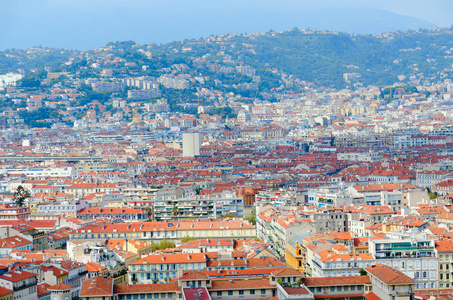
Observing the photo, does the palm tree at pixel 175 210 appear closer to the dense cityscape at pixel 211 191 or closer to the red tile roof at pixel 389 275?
the dense cityscape at pixel 211 191

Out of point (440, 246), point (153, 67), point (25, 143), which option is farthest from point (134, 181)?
point (153, 67)

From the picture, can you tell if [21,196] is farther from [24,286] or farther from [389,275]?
[389,275]

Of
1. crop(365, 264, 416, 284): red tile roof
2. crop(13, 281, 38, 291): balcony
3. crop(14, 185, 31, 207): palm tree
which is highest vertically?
crop(365, 264, 416, 284): red tile roof

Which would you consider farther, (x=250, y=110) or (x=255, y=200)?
(x=250, y=110)

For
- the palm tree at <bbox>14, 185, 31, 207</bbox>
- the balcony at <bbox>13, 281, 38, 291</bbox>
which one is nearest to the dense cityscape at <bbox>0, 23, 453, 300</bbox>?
the balcony at <bbox>13, 281, 38, 291</bbox>

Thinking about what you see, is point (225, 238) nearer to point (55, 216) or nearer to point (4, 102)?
point (55, 216)

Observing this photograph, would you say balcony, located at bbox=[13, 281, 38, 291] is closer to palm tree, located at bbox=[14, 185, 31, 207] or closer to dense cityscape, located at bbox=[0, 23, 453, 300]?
dense cityscape, located at bbox=[0, 23, 453, 300]

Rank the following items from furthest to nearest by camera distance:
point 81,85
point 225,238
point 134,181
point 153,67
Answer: point 153,67
point 81,85
point 134,181
point 225,238

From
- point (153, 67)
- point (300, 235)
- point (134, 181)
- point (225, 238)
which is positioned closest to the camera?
point (300, 235)

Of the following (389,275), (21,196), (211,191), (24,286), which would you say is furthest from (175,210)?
(389,275)
